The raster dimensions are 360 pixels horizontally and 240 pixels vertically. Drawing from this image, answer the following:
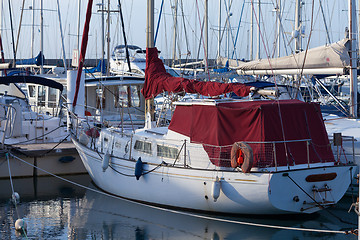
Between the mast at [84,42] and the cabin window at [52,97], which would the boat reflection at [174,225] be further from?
the cabin window at [52,97]

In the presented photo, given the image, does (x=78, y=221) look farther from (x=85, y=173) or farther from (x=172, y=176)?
(x=85, y=173)

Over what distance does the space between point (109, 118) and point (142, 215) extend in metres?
7.09

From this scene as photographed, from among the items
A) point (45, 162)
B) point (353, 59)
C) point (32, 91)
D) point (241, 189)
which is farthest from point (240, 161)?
point (32, 91)

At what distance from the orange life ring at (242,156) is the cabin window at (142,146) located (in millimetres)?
2621

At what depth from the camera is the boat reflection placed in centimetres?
1265

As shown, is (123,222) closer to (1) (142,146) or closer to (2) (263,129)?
(1) (142,146)

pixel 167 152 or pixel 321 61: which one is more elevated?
pixel 321 61

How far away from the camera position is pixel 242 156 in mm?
12586

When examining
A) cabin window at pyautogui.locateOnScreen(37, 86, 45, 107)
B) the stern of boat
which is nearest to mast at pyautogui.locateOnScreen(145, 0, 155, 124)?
the stern of boat

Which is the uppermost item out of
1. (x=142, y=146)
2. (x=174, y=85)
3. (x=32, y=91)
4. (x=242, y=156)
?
(x=32, y=91)

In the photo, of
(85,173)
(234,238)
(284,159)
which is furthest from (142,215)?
(85,173)

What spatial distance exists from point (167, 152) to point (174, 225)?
1812 mm

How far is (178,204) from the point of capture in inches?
551

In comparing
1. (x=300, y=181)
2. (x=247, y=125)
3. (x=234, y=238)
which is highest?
(x=247, y=125)
